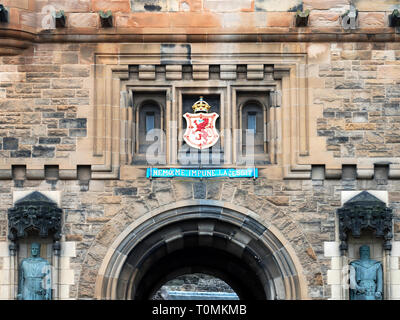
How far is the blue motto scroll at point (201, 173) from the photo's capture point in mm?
20234

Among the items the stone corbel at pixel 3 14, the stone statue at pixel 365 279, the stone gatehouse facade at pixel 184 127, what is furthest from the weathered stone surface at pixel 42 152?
the stone statue at pixel 365 279

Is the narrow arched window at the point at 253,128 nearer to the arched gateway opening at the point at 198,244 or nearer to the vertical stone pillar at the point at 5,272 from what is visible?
the arched gateway opening at the point at 198,244

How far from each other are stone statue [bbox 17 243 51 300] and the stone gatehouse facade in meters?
0.15

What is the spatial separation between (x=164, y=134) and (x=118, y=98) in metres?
1.05

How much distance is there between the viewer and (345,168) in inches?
795

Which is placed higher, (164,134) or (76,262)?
(164,134)

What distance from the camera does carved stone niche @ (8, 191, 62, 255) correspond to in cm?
1980

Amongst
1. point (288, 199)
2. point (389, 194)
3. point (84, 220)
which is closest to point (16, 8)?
point (84, 220)

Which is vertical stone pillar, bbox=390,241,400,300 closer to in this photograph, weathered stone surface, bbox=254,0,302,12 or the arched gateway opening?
the arched gateway opening

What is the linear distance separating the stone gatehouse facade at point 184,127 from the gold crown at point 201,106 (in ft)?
0.54

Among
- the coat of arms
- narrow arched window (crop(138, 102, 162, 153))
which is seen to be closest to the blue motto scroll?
the coat of arms
